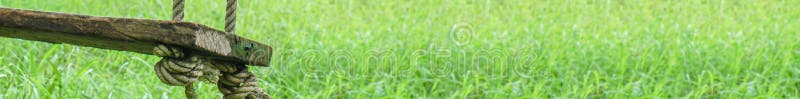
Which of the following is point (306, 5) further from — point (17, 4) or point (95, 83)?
point (95, 83)

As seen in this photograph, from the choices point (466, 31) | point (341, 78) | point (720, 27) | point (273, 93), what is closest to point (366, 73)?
point (341, 78)

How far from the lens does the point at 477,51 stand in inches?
132

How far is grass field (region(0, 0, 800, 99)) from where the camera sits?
9.82ft

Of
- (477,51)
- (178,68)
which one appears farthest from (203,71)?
(477,51)

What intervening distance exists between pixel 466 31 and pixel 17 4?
55.9 inches

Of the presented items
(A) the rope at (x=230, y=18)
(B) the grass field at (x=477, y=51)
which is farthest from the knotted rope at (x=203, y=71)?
(B) the grass field at (x=477, y=51)

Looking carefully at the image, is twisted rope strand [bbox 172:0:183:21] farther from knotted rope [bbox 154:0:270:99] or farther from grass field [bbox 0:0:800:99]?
grass field [bbox 0:0:800:99]

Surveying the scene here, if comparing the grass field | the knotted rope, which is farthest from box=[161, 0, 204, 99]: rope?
the grass field

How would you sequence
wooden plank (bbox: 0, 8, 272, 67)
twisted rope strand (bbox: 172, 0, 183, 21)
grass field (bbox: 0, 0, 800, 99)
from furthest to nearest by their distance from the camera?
grass field (bbox: 0, 0, 800, 99) → twisted rope strand (bbox: 172, 0, 183, 21) → wooden plank (bbox: 0, 8, 272, 67)

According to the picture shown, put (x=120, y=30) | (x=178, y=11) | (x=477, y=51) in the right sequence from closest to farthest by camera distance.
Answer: (x=120, y=30)
(x=178, y=11)
(x=477, y=51)

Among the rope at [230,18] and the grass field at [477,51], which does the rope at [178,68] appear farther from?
the grass field at [477,51]

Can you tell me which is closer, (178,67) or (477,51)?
(178,67)

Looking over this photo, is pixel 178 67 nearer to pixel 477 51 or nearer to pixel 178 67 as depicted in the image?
pixel 178 67

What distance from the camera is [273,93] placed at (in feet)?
9.78
